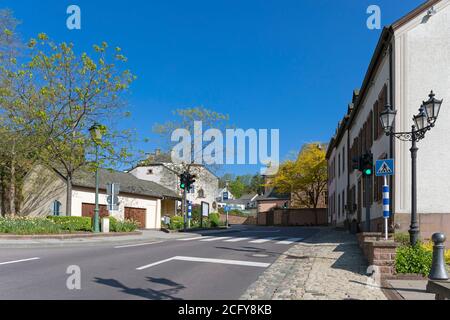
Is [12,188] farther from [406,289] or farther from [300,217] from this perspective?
[300,217]

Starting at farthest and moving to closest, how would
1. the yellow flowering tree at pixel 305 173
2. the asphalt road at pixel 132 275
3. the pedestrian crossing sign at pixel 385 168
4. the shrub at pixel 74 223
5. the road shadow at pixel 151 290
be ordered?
the yellow flowering tree at pixel 305 173 → the shrub at pixel 74 223 → the pedestrian crossing sign at pixel 385 168 → the asphalt road at pixel 132 275 → the road shadow at pixel 151 290

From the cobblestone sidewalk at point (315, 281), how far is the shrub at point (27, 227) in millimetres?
11392

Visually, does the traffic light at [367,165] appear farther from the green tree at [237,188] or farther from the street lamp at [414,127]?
the green tree at [237,188]

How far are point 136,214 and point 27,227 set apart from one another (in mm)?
17746

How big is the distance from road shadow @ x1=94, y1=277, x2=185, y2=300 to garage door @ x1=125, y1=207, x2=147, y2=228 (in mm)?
27914

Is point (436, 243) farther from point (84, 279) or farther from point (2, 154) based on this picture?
point (2, 154)

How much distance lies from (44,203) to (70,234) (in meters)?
11.8

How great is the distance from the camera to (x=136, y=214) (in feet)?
123

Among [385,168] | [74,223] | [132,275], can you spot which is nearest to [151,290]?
[132,275]

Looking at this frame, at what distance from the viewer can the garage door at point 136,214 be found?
36.7 meters

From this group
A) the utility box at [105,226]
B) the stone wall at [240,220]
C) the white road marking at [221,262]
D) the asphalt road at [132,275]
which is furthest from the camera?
the stone wall at [240,220]

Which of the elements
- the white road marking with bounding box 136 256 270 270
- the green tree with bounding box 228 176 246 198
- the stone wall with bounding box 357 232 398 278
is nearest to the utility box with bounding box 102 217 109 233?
the white road marking with bounding box 136 256 270 270

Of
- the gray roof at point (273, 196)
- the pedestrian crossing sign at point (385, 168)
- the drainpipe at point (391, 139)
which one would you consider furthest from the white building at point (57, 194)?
the gray roof at point (273, 196)

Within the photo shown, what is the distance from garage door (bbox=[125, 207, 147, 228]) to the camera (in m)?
36.7
